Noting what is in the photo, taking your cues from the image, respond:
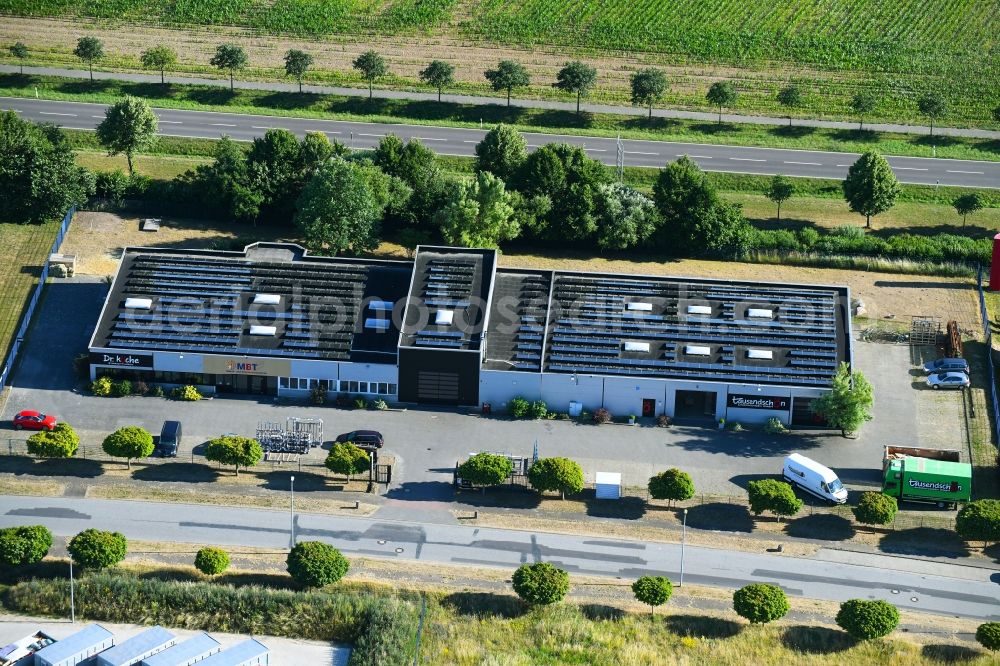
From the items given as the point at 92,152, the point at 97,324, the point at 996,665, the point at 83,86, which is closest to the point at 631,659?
the point at 996,665

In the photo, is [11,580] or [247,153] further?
[247,153]

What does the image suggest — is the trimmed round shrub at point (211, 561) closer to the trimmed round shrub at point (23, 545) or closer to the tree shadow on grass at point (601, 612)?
the trimmed round shrub at point (23, 545)

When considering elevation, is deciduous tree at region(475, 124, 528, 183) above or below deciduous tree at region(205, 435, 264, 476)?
above

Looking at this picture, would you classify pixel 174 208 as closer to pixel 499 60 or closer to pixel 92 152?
Answer: pixel 92 152

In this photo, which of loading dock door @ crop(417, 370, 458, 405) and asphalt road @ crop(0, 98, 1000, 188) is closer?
loading dock door @ crop(417, 370, 458, 405)

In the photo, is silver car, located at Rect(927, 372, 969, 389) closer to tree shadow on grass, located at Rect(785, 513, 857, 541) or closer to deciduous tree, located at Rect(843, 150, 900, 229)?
tree shadow on grass, located at Rect(785, 513, 857, 541)

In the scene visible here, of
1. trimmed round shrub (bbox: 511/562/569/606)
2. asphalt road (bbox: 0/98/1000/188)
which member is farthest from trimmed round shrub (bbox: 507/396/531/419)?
asphalt road (bbox: 0/98/1000/188)

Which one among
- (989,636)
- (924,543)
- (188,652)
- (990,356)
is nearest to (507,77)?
(990,356)
